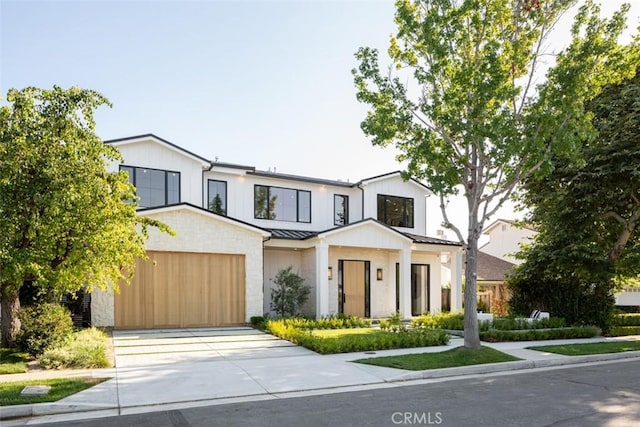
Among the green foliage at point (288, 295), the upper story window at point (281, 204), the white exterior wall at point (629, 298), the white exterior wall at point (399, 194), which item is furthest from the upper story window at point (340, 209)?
the white exterior wall at point (629, 298)

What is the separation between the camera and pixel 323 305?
64.4 ft

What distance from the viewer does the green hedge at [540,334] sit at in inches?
628

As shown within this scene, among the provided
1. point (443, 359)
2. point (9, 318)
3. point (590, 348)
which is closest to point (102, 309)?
point (9, 318)

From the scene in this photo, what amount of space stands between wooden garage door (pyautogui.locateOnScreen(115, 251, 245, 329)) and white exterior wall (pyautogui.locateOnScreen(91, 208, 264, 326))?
0.27m

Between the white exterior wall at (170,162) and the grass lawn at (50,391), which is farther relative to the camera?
the white exterior wall at (170,162)

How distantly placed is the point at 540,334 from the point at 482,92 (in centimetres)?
946

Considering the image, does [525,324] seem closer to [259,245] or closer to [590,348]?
[590,348]

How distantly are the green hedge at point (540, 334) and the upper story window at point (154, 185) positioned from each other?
1302 centimetres

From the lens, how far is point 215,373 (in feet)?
33.7

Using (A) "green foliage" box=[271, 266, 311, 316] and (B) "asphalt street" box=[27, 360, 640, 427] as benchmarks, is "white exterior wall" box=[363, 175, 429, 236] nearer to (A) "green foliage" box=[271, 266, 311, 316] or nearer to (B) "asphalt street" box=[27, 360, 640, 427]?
(A) "green foliage" box=[271, 266, 311, 316]

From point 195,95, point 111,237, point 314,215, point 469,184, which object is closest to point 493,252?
point 314,215

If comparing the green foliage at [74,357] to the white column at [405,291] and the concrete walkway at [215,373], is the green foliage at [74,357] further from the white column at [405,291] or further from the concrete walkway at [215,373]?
the white column at [405,291]

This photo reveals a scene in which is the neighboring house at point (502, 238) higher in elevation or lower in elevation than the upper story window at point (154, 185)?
lower

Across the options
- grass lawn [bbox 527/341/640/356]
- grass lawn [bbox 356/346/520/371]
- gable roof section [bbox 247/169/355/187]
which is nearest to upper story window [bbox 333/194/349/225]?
gable roof section [bbox 247/169/355/187]
